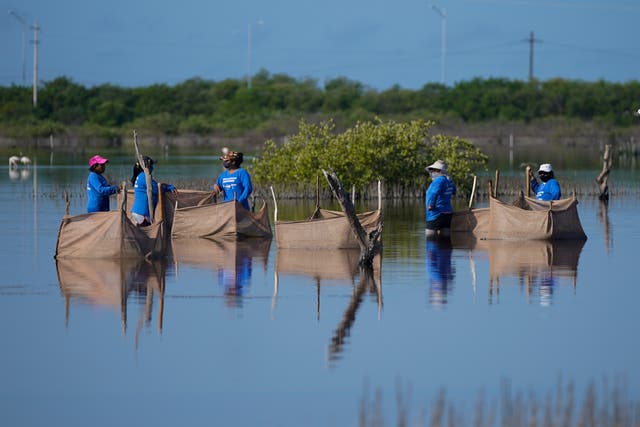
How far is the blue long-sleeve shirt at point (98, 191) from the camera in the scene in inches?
791

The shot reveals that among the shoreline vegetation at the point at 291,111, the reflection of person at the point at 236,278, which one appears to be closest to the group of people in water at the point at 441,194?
the reflection of person at the point at 236,278

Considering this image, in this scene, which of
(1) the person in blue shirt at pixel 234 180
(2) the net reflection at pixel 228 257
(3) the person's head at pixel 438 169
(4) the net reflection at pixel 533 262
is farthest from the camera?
(3) the person's head at pixel 438 169

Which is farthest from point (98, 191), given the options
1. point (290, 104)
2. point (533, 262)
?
point (290, 104)

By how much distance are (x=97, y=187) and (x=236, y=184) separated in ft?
10.4

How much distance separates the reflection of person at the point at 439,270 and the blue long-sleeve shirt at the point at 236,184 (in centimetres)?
319

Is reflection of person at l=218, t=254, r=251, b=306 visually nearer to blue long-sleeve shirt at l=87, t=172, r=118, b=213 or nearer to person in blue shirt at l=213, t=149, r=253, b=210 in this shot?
blue long-sleeve shirt at l=87, t=172, r=118, b=213

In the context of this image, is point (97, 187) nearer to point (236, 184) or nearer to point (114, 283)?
point (236, 184)

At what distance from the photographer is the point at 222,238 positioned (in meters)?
23.3

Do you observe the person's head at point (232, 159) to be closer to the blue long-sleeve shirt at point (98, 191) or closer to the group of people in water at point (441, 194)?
the blue long-sleeve shirt at point (98, 191)

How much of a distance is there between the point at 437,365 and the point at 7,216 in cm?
1888

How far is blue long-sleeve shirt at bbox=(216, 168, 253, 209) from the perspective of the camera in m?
22.6

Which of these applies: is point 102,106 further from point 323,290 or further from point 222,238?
point 323,290

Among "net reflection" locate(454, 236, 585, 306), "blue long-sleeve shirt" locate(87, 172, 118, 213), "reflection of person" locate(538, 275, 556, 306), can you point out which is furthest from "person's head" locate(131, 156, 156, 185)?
"reflection of person" locate(538, 275, 556, 306)

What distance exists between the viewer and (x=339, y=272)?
60.6 ft
